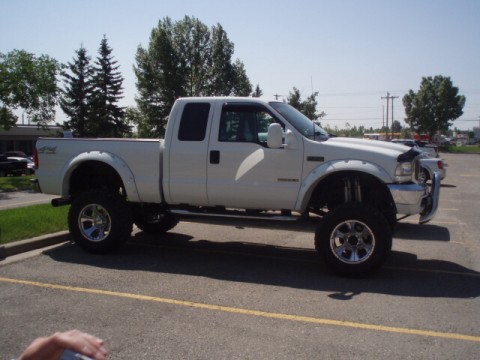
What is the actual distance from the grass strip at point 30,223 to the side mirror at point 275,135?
4193 millimetres

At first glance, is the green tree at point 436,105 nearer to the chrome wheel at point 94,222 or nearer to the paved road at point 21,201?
the paved road at point 21,201

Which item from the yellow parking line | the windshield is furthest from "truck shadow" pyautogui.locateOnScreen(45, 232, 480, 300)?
the windshield

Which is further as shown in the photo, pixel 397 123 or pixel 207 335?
pixel 397 123

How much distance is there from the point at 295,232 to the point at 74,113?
158 feet

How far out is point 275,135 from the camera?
6258 millimetres

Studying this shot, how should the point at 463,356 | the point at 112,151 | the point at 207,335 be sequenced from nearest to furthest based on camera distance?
1. the point at 463,356
2. the point at 207,335
3. the point at 112,151

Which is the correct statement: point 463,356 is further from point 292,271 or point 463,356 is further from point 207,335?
point 292,271

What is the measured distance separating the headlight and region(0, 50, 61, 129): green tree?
108 ft

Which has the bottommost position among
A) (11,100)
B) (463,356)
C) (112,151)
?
(463,356)

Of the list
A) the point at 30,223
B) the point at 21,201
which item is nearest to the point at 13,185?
the point at 21,201

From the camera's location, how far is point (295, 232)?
9.22 metres

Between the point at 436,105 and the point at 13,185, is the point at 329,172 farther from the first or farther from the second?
the point at 436,105

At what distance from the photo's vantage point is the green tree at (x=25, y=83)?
34094 millimetres

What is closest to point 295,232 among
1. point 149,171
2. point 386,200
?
point 386,200
